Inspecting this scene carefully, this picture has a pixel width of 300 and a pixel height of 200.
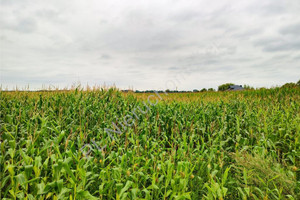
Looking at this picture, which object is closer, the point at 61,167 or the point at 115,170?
the point at 61,167

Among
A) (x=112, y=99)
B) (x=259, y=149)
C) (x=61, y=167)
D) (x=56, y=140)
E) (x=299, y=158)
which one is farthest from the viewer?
(x=112, y=99)

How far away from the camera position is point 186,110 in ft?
23.1

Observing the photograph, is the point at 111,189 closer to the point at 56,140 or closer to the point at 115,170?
the point at 115,170

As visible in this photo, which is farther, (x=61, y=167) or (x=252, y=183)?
(x=252, y=183)

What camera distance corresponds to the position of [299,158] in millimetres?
4438

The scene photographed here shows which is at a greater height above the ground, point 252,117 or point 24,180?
point 252,117

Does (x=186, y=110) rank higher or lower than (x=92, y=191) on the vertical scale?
higher

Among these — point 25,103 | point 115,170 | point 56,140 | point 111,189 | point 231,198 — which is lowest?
point 231,198

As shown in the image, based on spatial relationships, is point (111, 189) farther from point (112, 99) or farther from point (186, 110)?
point (112, 99)

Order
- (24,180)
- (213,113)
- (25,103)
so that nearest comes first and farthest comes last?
(24,180) < (213,113) < (25,103)

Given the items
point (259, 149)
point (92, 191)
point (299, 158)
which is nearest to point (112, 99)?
point (92, 191)

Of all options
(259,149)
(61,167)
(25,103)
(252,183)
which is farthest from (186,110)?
(25,103)

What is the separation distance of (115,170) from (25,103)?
20.5ft

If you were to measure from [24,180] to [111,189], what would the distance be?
122cm
